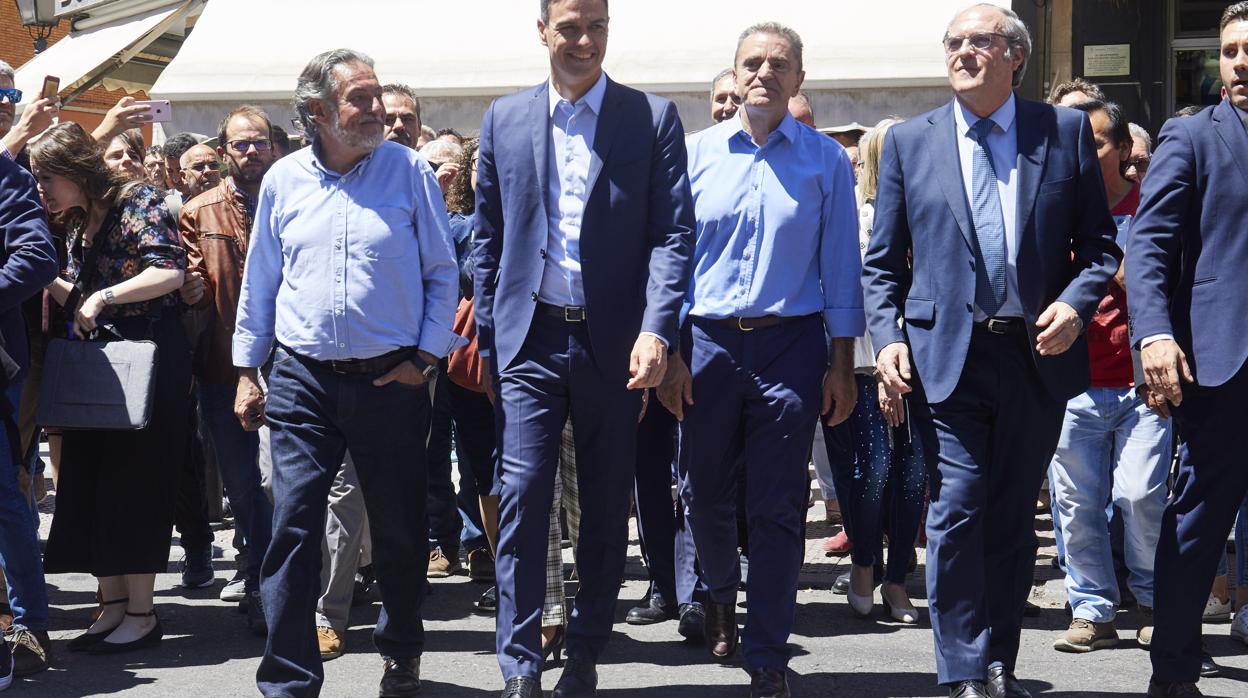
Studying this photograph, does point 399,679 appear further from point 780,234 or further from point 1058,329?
point 1058,329

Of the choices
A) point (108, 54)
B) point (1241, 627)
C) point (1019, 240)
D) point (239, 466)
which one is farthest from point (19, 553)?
point (108, 54)

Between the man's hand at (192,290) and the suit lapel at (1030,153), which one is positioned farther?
the man's hand at (192,290)

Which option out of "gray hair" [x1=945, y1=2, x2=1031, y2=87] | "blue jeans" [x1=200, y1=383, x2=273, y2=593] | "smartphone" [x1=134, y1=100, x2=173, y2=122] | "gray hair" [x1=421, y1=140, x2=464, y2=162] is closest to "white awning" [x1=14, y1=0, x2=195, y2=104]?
"gray hair" [x1=421, y1=140, x2=464, y2=162]

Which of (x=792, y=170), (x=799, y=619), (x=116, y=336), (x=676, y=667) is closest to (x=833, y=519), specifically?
(x=799, y=619)

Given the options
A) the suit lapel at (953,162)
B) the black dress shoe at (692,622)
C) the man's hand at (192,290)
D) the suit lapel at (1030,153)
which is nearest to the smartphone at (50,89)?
the man's hand at (192,290)

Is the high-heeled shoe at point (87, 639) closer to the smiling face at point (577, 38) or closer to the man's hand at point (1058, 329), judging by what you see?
the smiling face at point (577, 38)

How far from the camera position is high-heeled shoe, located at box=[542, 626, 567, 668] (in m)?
5.60

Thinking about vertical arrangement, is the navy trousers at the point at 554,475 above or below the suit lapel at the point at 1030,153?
→ below

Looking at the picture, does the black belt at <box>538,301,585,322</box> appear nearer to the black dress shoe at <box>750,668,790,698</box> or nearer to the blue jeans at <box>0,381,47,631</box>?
the black dress shoe at <box>750,668,790,698</box>

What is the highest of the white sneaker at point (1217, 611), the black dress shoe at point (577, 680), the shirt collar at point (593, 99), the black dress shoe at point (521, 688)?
the shirt collar at point (593, 99)

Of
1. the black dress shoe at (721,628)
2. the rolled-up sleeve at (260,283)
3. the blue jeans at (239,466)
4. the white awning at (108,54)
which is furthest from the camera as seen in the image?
the white awning at (108,54)

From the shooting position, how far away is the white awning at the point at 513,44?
11.8 meters

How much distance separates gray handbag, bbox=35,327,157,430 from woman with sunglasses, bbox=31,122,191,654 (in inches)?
5.3

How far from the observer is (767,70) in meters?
5.35
